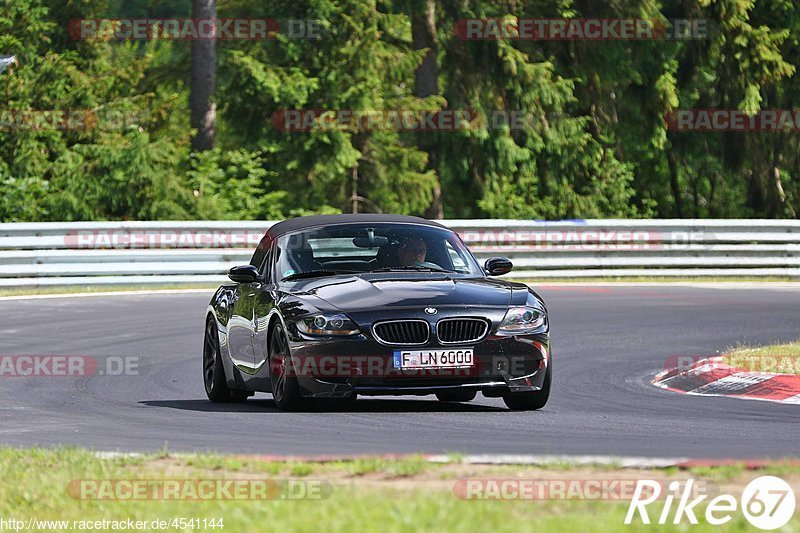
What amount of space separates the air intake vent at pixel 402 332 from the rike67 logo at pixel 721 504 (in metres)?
3.77

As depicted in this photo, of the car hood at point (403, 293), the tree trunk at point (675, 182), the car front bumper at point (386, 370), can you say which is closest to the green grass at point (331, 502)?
the car front bumper at point (386, 370)

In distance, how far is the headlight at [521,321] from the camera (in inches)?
447

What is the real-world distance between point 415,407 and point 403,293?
46.0 inches

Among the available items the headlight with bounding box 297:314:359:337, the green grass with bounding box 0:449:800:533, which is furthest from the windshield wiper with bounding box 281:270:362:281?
the green grass with bounding box 0:449:800:533

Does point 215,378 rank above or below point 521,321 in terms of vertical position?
below

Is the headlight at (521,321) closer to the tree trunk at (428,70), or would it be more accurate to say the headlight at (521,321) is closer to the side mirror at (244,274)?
the side mirror at (244,274)

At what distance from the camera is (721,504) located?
6.97 m

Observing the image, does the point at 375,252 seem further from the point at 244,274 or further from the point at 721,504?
the point at 721,504

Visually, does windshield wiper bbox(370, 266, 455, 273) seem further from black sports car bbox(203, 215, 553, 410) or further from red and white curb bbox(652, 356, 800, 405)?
red and white curb bbox(652, 356, 800, 405)

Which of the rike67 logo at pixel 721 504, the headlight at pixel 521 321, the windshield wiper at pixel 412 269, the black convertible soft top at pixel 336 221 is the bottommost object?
the rike67 logo at pixel 721 504

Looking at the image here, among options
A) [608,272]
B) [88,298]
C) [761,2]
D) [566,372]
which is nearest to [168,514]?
[566,372]

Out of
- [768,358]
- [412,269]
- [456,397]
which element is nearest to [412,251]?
[412,269]

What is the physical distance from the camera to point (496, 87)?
34.6m

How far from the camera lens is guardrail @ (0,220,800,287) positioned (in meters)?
24.7
